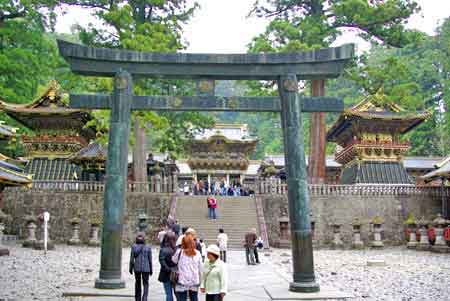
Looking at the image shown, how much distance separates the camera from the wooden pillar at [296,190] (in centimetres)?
1016

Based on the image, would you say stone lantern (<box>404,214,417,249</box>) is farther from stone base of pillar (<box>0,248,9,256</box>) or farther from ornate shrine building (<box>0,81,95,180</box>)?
ornate shrine building (<box>0,81,95,180</box>)

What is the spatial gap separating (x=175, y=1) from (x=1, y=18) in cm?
1043

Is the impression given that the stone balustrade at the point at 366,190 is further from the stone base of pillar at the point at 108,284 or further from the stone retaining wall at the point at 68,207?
the stone base of pillar at the point at 108,284

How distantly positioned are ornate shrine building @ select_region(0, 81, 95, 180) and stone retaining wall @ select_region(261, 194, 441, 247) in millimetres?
12111

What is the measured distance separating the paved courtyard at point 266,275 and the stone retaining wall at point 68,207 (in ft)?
15.2

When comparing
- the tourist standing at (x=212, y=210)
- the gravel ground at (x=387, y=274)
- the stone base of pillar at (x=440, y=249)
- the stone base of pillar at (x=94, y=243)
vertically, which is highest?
the tourist standing at (x=212, y=210)

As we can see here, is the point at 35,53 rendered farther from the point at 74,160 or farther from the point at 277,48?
the point at 277,48

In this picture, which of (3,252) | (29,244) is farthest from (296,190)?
(29,244)

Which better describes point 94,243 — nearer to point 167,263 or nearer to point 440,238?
point 440,238

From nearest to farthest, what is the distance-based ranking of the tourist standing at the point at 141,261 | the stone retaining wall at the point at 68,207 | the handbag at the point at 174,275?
the handbag at the point at 174,275, the tourist standing at the point at 141,261, the stone retaining wall at the point at 68,207

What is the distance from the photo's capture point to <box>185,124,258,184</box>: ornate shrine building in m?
39.7

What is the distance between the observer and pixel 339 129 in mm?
32844

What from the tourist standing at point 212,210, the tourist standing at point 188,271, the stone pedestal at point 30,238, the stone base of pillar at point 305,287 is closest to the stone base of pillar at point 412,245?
the tourist standing at point 212,210

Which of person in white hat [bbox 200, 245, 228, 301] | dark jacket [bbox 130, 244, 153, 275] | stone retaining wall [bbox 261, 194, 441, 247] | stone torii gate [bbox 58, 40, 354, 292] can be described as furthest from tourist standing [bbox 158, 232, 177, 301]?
stone retaining wall [bbox 261, 194, 441, 247]
